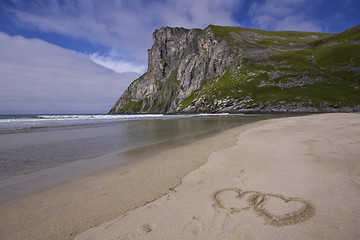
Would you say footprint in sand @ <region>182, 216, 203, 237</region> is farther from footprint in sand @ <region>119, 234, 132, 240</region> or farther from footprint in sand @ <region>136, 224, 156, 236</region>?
footprint in sand @ <region>119, 234, 132, 240</region>

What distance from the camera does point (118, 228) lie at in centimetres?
308

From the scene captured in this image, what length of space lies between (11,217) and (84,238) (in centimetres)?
223

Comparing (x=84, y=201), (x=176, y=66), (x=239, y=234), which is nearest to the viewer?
(x=239, y=234)

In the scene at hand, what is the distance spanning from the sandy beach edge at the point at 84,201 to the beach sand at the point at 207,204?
2 centimetres

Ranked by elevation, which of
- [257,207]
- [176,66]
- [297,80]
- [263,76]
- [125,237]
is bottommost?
[125,237]

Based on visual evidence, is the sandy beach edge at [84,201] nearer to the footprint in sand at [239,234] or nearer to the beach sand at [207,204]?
the beach sand at [207,204]

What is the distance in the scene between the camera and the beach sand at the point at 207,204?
274 centimetres

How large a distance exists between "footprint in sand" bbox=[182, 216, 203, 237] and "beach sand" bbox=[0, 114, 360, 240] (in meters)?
0.02

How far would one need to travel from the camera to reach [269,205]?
3.31m

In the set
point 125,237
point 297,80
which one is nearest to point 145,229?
point 125,237

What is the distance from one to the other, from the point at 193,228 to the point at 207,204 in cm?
81

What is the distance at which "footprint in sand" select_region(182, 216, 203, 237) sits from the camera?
2.77m

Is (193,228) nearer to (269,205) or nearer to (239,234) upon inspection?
(239,234)

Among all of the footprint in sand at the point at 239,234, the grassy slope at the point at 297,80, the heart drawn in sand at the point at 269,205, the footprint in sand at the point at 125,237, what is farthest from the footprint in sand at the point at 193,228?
the grassy slope at the point at 297,80
